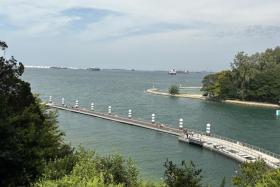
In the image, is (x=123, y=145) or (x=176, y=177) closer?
(x=176, y=177)

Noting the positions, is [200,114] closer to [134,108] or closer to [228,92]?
[134,108]

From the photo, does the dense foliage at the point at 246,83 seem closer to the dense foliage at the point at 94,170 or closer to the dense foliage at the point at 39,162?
the dense foliage at the point at 39,162

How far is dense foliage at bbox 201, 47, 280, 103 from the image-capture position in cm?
14688

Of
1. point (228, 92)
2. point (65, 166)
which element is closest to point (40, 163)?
point (65, 166)

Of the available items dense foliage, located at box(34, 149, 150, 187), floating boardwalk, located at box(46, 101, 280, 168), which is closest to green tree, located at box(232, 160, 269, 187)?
dense foliage, located at box(34, 149, 150, 187)

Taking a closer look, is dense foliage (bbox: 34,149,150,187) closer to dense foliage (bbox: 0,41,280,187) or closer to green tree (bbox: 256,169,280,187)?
dense foliage (bbox: 0,41,280,187)

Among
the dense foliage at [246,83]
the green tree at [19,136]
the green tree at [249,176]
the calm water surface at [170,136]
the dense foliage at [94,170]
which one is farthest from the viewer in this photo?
the dense foliage at [246,83]

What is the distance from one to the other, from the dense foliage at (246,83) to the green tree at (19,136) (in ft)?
386

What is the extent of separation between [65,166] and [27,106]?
8110mm

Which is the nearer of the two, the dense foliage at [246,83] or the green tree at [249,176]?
the green tree at [249,176]

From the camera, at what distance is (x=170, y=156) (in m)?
66.6

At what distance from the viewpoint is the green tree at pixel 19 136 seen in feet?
93.9

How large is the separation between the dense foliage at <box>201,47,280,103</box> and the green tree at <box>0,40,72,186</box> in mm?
117570

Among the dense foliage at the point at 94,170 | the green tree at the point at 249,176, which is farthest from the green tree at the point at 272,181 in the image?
the dense foliage at the point at 94,170
